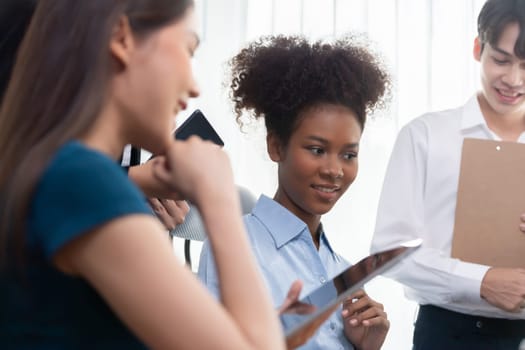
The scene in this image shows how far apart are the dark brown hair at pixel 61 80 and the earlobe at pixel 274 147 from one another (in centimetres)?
87

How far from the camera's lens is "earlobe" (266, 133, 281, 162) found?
63.7 inches

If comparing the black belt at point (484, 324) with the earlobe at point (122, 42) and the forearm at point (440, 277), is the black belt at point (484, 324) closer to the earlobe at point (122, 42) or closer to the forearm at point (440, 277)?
the forearm at point (440, 277)

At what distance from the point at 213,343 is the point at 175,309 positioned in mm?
39

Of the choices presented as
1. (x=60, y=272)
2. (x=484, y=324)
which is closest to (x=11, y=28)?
(x=60, y=272)

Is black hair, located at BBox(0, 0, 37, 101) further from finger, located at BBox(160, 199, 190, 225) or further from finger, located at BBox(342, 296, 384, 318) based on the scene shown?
finger, located at BBox(342, 296, 384, 318)

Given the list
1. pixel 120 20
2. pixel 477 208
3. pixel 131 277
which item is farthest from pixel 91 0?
pixel 477 208

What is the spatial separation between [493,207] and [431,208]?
0.21m

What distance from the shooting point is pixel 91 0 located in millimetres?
736

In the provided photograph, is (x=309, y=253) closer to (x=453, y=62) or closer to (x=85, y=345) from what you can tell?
(x=85, y=345)

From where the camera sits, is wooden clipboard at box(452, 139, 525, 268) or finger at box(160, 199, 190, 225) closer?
finger at box(160, 199, 190, 225)

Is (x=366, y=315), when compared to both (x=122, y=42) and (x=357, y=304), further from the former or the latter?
(x=122, y=42)

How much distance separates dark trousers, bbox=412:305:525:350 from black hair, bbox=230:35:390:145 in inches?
18.8

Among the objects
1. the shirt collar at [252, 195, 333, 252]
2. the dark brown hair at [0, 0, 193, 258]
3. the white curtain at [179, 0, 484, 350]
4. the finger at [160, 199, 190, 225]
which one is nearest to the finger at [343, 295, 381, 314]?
the shirt collar at [252, 195, 333, 252]

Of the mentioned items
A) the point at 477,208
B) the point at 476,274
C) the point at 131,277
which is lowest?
the point at 476,274
